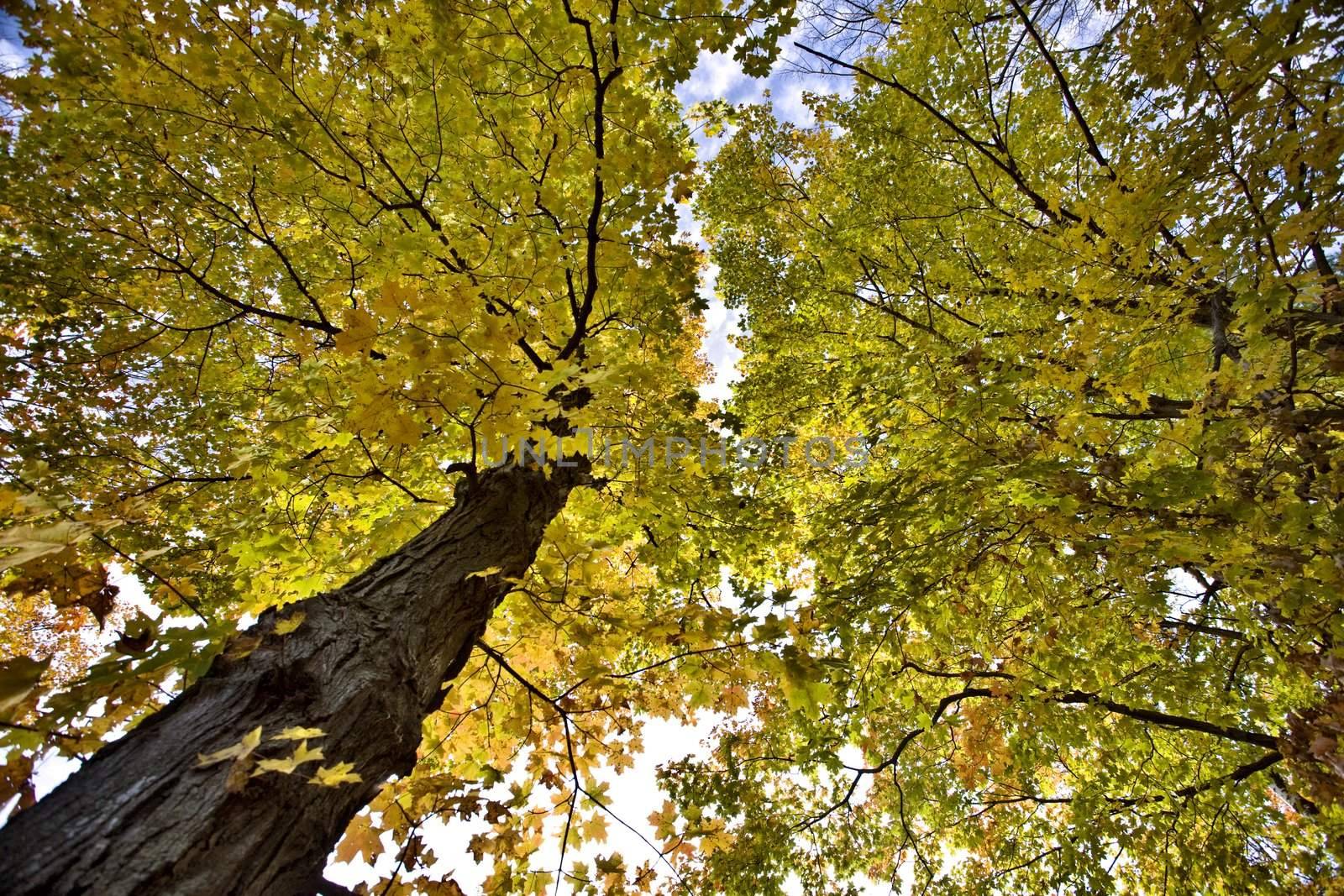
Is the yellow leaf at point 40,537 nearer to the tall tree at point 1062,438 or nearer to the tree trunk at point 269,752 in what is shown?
the tree trunk at point 269,752

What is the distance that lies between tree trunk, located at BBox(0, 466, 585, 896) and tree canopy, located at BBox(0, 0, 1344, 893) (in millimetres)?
79

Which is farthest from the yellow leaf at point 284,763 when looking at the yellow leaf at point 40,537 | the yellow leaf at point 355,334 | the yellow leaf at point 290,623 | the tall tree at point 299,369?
the yellow leaf at point 355,334

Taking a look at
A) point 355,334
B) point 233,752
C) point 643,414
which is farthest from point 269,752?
point 643,414

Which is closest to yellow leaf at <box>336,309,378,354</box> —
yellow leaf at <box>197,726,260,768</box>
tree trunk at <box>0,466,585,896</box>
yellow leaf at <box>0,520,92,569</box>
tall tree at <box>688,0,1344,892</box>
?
yellow leaf at <box>0,520,92,569</box>

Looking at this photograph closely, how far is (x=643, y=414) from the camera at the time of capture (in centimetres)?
300

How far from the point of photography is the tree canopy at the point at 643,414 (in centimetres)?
185

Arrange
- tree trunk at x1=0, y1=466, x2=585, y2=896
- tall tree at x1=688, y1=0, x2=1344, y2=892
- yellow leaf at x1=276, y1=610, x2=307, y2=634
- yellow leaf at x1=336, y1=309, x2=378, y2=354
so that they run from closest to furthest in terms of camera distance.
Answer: tree trunk at x1=0, y1=466, x2=585, y2=896 → yellow leaf at x1=276, y1=610, x2=307, y2=634 → yellow leaf at x1=336, y1=309, x2=378, y2=354 → tall tree at x1=688, y1=0, x2=1344, y2=892

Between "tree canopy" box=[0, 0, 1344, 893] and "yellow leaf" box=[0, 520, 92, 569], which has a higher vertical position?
"tree canopy" box=[0, 0, 1344, 893]

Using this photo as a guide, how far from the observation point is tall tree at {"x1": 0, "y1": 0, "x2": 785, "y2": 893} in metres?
1.21

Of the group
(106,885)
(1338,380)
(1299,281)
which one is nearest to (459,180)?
(106,885)

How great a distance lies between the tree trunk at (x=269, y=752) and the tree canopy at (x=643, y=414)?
0.26 ft

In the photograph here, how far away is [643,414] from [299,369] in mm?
2083

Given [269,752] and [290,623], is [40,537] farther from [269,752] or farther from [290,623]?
[269,752]

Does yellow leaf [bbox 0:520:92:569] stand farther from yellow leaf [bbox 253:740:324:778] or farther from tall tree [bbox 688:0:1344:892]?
tall tree [bbox 688:0:1344:892]
